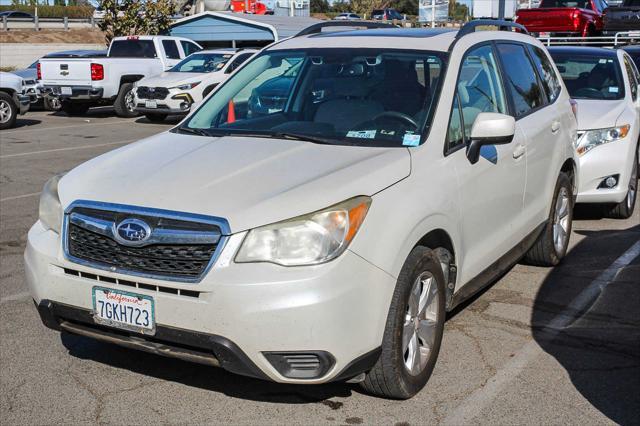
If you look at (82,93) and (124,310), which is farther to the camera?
(82,93)

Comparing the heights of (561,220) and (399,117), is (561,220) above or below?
below

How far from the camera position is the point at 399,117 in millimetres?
4941

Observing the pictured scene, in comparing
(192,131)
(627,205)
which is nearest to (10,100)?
Answer: (627,205)

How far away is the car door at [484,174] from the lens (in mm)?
4918

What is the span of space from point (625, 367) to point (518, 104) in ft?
6.53

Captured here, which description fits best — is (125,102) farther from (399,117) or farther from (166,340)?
(166,340)

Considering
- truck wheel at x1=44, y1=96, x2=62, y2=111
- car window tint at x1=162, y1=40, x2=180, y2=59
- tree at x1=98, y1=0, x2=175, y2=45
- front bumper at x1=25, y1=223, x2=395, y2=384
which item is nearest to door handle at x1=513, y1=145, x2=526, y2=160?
front bumper at x1=25, y1=223, x2=395, y2=384

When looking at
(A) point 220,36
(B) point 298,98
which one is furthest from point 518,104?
(A) point 220,36

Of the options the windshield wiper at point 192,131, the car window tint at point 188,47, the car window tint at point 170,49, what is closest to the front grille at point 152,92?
the car window tint at point 170,49

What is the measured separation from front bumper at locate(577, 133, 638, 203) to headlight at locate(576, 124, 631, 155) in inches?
2.0

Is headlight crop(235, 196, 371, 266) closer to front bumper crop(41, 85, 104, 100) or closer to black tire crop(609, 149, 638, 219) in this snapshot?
black tire crop(609, 149, 638, 219)

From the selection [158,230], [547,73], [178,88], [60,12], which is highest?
[60,12]

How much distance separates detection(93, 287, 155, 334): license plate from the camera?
3.99 metres

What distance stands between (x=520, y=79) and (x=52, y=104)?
722 inches
